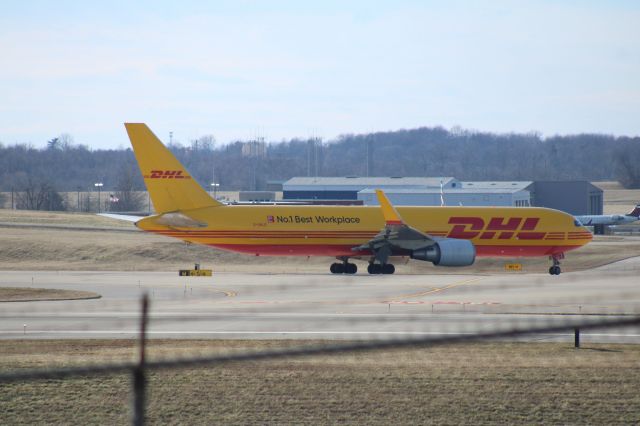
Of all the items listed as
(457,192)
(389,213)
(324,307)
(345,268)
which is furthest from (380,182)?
(324,307)

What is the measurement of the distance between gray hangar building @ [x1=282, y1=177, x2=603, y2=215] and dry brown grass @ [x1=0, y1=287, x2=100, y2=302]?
175 feet

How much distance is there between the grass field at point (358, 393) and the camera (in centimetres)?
1745

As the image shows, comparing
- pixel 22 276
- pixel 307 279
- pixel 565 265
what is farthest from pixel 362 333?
pixel 565 265

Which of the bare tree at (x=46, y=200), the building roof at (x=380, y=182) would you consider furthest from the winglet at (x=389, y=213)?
the bare tree at (x=46, y=200)

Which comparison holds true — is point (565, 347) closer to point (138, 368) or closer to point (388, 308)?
point (388, 308)

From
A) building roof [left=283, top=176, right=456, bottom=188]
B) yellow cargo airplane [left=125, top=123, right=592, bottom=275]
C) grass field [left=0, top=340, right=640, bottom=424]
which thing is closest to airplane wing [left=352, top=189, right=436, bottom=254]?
yellow cargo airplane [left=125, top=123, right=592, bottom=275]

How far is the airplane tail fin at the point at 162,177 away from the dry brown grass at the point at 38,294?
8.46 meters

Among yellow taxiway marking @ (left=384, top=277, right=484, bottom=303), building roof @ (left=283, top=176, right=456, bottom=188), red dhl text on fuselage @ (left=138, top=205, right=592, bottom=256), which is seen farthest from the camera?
building roof @ (left=283, top=176, right=456, bottom=188)

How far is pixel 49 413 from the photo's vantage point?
58.6 ft

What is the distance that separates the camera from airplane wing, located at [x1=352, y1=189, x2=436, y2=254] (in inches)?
1785

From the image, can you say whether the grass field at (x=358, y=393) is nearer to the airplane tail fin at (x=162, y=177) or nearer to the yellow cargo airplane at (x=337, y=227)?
the yellow cargo airplane at (x=337, y=227)

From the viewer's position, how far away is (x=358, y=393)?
718 inches

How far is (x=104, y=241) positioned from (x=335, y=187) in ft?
159

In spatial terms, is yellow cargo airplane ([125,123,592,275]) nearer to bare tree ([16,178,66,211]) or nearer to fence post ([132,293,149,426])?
fence post ([132,293,149,426])
